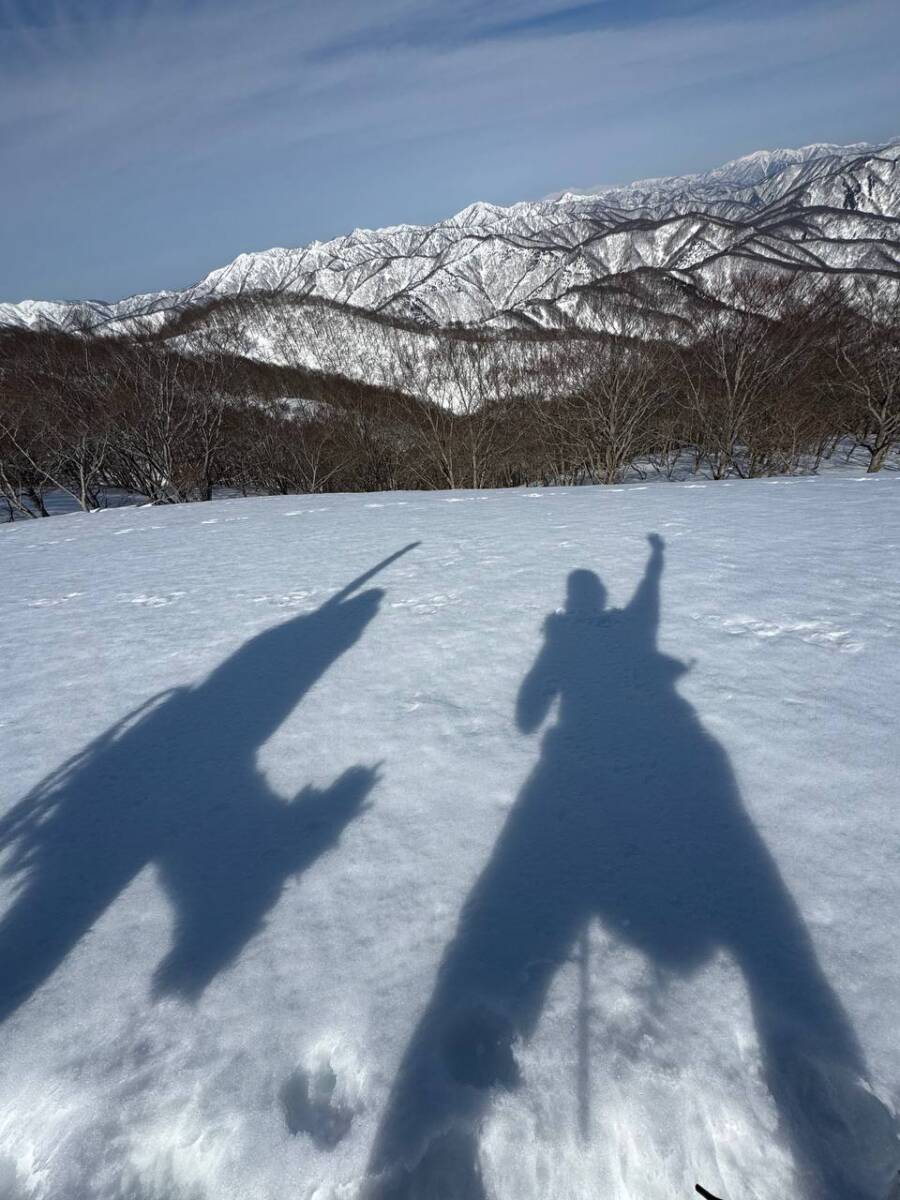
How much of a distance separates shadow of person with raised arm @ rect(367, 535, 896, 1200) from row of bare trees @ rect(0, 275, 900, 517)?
19.1m

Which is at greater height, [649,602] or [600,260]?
[600,260]

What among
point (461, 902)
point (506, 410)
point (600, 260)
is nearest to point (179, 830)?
point (461, 902)

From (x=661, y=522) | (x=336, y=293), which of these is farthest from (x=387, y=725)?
(x=336, y=293)

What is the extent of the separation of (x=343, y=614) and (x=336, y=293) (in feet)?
632

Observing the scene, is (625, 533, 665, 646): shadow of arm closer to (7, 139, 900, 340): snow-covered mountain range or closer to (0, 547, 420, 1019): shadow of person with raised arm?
(0, 547, 420, 1019): shadow of person with raised arm

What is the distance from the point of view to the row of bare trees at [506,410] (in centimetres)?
1970

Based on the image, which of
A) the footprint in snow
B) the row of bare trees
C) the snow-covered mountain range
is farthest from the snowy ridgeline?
the snow-covered mountain range

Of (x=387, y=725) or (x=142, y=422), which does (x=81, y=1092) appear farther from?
(x=142, y=422)

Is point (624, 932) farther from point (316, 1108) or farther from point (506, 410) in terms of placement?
point (506, 410)

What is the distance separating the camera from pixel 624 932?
6.88 feet

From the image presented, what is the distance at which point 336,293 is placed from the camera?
170 metres

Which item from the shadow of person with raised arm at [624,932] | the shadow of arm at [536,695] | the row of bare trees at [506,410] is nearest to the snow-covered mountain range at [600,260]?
the row of bare trees at [506,410]

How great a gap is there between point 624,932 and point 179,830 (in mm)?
2163

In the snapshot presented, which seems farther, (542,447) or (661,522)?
(542,447)
